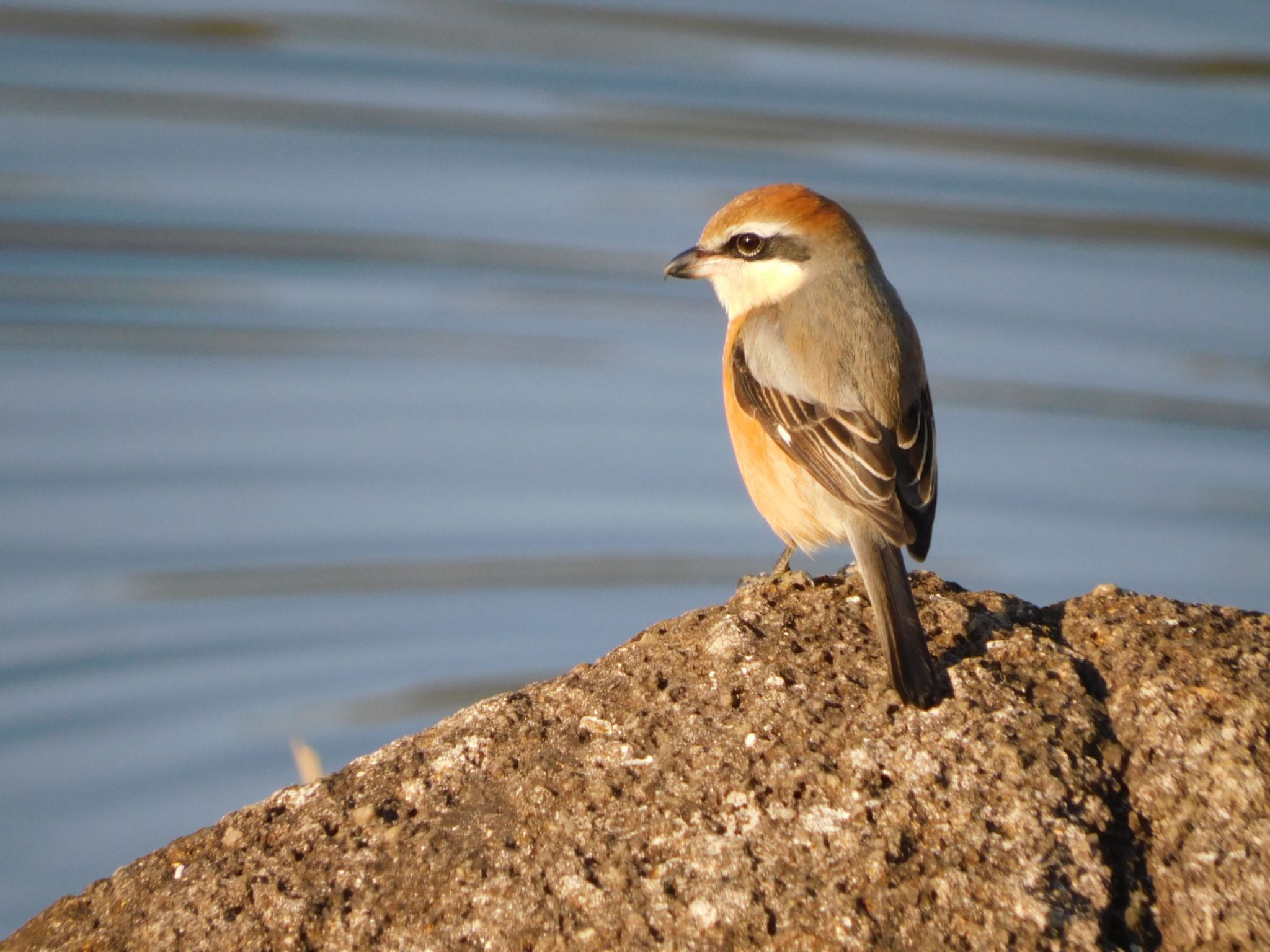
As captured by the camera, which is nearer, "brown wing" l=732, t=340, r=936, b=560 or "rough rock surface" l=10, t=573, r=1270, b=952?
"rough rock surface" l=10, t=573, r=1270, b=952

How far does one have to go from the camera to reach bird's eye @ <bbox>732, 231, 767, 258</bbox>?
19.0 ft

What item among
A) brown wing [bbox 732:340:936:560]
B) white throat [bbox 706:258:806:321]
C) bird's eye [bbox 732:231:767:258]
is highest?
bird's eye [bbox 732:231:767:258]

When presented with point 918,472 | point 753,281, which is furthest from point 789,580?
point 753,281

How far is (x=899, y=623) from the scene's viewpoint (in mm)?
3932

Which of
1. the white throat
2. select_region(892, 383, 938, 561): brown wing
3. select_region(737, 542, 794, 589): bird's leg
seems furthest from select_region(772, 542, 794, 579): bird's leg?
the white throat

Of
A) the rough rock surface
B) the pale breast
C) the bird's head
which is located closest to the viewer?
the rough rock surface

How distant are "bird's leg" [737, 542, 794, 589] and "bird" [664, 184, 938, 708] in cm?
2

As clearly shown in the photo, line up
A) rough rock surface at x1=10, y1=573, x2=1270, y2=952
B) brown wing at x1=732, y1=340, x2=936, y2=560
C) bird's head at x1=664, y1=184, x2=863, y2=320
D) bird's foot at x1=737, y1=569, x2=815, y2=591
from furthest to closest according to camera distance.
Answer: bird's head at x1=664, y1=184, x2=863, y2=320 → brown wing at x1=732, y1=340, x2=936, y2=560 → bird's foot at x1=737, y1=569, x2=815, y2=591 → rough rock surface at x1=10, y1=573, x2=1270, y2=952

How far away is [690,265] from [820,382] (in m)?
1.03

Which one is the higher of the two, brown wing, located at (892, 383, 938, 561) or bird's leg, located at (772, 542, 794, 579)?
brown wing, located at (892, 383, 938, 561)

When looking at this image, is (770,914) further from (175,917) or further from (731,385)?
(731,385)

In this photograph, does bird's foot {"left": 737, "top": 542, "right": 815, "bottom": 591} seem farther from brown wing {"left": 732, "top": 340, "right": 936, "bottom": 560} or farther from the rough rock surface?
the rough rock surface

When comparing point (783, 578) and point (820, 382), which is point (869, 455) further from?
point (783, 578)

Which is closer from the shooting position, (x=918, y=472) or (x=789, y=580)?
(x=789, y=580)
